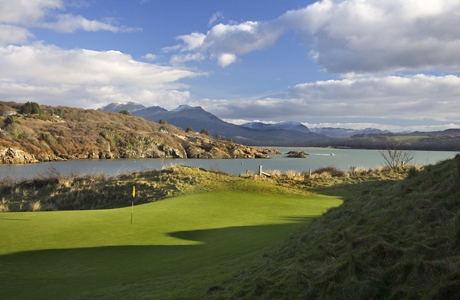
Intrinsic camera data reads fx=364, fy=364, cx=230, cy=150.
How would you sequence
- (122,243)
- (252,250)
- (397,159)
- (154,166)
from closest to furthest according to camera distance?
1. (252,250)
2. (122,243)
3. (397,159)
4. (154,166)

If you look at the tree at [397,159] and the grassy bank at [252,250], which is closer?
the grassy bank at [252,250]

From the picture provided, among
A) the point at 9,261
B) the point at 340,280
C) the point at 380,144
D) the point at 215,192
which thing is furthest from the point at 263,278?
the point at 380,144

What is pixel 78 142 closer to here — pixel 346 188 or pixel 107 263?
pixel 346 188

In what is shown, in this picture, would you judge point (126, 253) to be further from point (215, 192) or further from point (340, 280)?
point (215, 192)

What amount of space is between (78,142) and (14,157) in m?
15.4

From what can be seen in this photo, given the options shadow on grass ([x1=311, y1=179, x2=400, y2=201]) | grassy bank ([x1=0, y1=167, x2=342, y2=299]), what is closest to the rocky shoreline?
shadow on grass ([x1=311, y1=179, x2=400, y2=201])

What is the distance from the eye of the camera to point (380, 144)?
137375 millimetres

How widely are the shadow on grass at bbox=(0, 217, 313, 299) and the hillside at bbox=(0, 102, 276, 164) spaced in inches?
2121

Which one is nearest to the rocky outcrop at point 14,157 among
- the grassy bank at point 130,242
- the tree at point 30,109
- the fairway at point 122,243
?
the tree at point 30,109

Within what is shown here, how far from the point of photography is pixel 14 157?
5641cm

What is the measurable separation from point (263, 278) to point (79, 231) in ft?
26.7

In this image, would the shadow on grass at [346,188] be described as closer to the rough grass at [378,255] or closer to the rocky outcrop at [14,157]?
the rough grass at [378,255]

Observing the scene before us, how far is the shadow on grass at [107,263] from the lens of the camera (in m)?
7.23

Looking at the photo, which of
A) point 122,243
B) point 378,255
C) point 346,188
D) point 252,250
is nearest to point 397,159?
point 346,188
